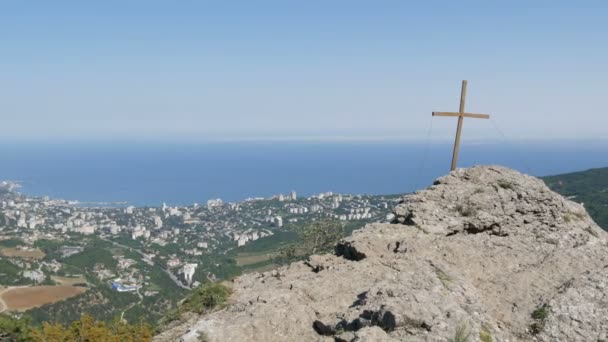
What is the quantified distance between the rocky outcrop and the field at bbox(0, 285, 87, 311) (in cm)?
7615

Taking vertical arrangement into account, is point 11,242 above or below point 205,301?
below

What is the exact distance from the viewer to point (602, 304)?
7648 mm

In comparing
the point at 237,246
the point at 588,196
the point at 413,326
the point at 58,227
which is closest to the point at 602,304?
the point at 413,326

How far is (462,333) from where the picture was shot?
6707 millimetres

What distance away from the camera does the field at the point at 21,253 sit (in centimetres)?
11328

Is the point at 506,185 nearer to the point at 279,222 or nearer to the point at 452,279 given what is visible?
the point at 452,279

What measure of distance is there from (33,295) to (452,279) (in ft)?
287

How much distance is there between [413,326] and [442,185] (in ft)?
21.1

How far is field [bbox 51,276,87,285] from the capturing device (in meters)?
94.2

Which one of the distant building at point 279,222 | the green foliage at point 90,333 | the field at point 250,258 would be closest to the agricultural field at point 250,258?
the field at point 250,258

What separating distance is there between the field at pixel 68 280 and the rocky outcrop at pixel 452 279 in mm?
95334

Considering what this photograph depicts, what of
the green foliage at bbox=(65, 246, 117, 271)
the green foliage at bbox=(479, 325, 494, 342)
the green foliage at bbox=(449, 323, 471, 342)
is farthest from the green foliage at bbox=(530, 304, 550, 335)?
the green foliage at bbox=(65, 246, 117, 271)

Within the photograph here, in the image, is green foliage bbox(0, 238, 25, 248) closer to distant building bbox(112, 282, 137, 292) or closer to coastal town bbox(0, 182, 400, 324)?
coastal town bbox(0, 182, 400, 324)

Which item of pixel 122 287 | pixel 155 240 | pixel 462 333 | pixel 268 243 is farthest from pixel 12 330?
pixel 155 240
